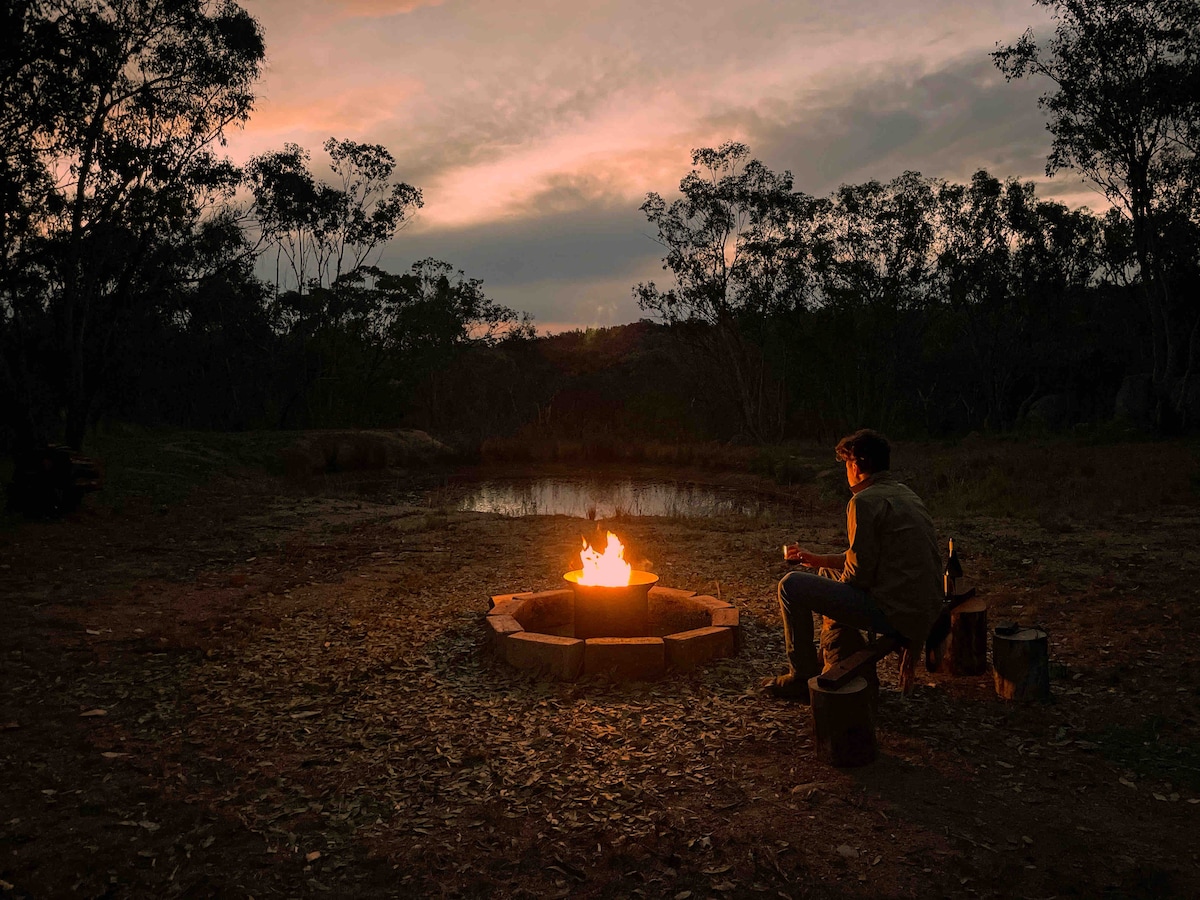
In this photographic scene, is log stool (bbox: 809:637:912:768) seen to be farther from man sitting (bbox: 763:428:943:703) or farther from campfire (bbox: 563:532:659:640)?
campfire (bbox: 563:532:659:640)

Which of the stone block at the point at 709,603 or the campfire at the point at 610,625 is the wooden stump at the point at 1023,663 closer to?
the campfire at the point at 610,625

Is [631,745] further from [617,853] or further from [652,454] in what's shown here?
[652,454]

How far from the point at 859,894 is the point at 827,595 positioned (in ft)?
5.94

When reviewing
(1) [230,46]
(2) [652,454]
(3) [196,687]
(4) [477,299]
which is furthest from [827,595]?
(4) [477,299]

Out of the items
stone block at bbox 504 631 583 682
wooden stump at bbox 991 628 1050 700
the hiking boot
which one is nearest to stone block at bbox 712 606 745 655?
the hiking boot

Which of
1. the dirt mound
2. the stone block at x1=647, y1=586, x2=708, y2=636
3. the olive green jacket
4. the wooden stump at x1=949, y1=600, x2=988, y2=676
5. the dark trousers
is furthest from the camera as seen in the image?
the dirt mound

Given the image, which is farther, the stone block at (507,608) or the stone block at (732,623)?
the stone block at (507,608)

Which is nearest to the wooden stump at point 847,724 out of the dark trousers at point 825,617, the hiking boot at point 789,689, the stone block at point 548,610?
the dark trousers at point 825,617

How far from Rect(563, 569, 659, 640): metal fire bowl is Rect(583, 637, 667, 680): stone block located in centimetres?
63

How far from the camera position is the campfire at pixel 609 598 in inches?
253

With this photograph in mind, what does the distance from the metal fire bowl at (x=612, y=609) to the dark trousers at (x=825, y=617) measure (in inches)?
61.7

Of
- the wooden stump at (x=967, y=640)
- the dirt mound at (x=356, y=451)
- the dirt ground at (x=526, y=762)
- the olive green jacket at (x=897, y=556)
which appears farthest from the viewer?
the dirt mound at (x=356, y=451)

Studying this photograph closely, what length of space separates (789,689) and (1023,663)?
56.7 inches

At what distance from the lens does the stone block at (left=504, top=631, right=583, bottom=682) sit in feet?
18.8
